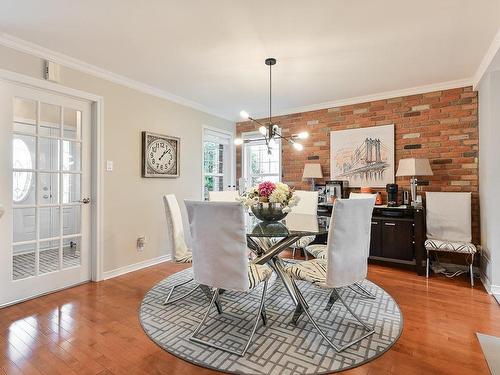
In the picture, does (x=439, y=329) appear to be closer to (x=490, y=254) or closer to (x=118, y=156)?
(x=490, y=254)

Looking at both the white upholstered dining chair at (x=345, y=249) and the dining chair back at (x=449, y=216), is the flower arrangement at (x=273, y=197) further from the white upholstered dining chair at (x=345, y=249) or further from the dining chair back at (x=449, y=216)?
the dining chair back at (x=449, y=216)

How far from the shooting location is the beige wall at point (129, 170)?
132 inches

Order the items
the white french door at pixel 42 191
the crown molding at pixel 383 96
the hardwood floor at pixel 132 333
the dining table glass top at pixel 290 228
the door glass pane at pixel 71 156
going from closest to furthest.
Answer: the hardwood floor at pixel 132 333 < the dining table glass top at pixel 290 228 < the white french door at pixel 42 191 < the door glass pane at pixel 71 156 < the crown molding at pixel 383 96

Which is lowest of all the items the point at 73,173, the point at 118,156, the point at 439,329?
the point at 439,329

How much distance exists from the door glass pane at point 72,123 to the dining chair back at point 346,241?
9.40 feet

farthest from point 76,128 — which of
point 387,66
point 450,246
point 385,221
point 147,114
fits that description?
point 450,246

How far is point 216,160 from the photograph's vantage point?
5.38 metres

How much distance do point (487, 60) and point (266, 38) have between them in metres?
2.23

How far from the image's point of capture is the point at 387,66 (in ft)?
10.4

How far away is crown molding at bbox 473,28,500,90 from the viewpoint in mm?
2502

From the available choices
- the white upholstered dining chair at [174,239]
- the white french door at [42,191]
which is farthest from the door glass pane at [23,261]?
the white upholstered dining chair at [174,239]

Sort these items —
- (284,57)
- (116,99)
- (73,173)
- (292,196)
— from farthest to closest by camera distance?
(116,99) < (73,173) < (284,57) < (292,196)

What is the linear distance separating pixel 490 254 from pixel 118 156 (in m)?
4.24

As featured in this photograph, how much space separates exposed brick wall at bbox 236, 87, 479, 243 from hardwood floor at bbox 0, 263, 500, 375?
137 cm
